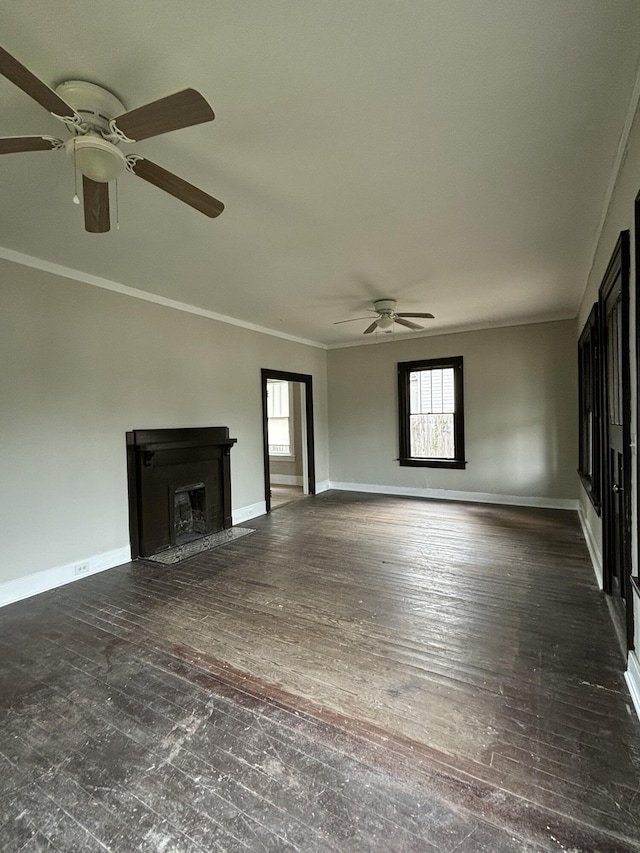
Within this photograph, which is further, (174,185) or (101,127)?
(174,185)

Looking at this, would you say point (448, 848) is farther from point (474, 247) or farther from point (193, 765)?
point (474, 247)

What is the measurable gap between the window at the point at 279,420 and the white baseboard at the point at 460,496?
1.45m

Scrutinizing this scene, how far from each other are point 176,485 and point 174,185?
332 cm

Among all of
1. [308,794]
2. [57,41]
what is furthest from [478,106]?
[308,794]

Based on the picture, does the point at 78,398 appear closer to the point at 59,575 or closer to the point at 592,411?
the point at 59,575

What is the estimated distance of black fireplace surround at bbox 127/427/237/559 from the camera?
4152mm

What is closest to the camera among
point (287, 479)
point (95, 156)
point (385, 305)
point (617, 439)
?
point (95, 156)

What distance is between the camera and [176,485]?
4.52m

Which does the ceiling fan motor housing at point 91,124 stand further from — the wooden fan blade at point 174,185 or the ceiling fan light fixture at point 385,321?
the ceiling fan light fixture at point 385,321

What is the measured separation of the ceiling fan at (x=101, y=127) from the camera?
4.44 ft

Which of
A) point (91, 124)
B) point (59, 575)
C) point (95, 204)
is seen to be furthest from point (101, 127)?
point (59, 575)

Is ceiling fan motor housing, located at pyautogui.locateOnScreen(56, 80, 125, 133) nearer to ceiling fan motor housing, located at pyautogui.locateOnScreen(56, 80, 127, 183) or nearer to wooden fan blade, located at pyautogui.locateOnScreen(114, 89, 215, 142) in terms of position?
ceiling fan motor housing, located at pyautogui.locateOnScreen(56, 80, 127, 183)

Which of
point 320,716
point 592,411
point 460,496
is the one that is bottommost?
point 320,716

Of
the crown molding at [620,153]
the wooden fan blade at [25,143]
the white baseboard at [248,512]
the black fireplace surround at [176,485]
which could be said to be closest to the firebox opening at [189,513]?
the black fireplace surround at [176,485]
